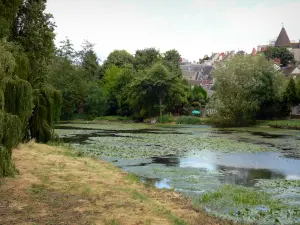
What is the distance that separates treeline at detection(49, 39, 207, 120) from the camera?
61.3 m

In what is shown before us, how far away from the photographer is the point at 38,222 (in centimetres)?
814

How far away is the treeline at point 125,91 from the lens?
61.3 meters

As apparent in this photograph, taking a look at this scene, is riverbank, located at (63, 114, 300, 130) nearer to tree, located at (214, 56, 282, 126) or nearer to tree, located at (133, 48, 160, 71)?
tree, located at (214, 56, 282, 126)

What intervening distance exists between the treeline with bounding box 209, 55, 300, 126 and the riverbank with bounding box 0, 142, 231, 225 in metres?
38.7

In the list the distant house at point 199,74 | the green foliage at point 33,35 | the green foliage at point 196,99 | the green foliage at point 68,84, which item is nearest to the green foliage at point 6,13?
the green foliage at point 33,35

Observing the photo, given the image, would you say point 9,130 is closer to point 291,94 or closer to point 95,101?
point 291,94

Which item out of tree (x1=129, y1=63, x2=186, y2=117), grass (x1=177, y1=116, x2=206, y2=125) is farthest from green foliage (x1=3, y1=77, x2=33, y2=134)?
tree (x1=129, y1=63, x2=186, y2=117)

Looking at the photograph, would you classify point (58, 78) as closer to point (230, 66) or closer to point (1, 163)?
point (230, 66)

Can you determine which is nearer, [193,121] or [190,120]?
[193,121]

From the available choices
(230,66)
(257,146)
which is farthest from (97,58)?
(257,146)

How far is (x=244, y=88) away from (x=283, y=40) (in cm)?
6899

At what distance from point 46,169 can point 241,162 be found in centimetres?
1149

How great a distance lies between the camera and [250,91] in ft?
168

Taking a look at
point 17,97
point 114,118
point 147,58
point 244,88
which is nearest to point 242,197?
point 17,97
